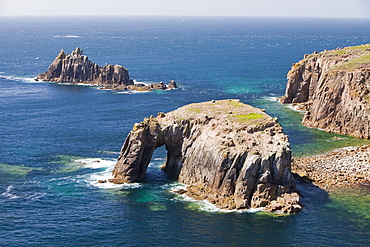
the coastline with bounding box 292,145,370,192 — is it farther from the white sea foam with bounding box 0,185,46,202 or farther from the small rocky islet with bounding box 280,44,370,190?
the white sea foam with bounding box 0,185,46,202

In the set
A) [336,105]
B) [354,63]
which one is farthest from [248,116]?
[354,63]

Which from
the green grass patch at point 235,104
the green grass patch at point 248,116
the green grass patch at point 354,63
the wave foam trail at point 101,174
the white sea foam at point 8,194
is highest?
the green grass patch at point 354,63

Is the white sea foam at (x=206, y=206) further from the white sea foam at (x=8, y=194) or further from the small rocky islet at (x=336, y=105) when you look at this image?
the white sea foam at (x=8, y=194)

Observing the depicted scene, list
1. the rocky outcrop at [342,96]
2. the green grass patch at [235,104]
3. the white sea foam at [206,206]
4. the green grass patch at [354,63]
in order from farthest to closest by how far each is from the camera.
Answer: the green grass patch at [354,63] → the rocky outcrop at [342,96] → the green grass patch at [235,104] → the white sea foam at [206,206]

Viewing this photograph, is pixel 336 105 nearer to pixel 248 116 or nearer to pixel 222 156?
pixel 248 116

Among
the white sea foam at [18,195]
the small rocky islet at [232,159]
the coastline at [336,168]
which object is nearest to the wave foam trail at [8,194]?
the white sea foam at [18,195]

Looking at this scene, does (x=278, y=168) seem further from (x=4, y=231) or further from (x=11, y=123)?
(x=11, y=123)
